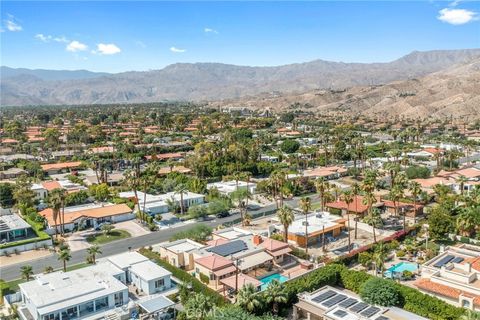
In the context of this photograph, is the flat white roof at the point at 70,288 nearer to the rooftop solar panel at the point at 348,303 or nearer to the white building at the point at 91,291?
the white building at the point at 91,291

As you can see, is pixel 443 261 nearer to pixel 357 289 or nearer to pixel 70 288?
pixel 357 289

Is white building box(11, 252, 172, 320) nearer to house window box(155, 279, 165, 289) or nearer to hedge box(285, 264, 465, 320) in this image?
house window box(155, 279, 165, 289)

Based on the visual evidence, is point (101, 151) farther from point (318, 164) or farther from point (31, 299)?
point (31, 299)

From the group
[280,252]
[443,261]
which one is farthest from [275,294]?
[443,261]

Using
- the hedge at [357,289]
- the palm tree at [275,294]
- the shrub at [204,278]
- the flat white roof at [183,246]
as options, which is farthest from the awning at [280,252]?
the palm tree at [275,294]

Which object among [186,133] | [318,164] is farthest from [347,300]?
[186,133]

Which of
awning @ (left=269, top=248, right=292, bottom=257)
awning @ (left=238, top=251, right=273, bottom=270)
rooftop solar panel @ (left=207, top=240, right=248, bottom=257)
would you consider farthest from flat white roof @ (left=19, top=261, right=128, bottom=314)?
awning @ (left=269, top=248, right=292, bottom=257)
